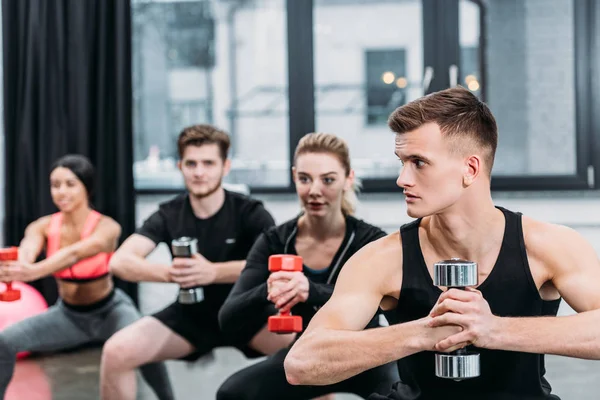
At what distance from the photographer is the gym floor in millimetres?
3828

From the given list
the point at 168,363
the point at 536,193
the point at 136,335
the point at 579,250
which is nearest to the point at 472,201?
the point at 579,250

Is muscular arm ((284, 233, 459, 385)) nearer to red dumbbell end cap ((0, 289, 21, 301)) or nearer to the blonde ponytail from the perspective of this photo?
the blonde ponytail

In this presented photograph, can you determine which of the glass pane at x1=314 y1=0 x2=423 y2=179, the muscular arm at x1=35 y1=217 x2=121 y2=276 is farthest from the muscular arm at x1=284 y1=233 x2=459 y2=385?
the glass pane at x1=314 y1=0 x2=423 y2=179

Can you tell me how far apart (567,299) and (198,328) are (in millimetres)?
1707

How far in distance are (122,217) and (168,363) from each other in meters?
0.97

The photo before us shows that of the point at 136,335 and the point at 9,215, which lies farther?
the point at 9,215

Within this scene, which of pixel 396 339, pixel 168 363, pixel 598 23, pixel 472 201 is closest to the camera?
pixel 396 339

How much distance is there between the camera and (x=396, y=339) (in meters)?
1.84

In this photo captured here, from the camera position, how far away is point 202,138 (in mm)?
3500

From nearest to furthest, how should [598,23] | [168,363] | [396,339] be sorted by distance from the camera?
[396,339], [168,363], [598,23]

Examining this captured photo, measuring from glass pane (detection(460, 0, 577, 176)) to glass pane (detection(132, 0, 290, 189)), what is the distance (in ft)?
4.31

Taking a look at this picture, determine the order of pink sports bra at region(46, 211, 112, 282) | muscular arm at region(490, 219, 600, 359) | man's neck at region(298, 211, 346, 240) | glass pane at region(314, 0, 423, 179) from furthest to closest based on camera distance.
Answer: glass pane at region(314, 0, 423, 179)
pink sports bra at region(46, 211, 112, 282)
man's neck at region(298, 211, 346, 240)
muscular arm at region(490, 219, 600, 359)

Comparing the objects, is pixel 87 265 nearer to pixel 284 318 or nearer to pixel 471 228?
pixel 284 318

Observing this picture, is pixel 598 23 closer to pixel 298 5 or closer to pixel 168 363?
pixel 298 5
